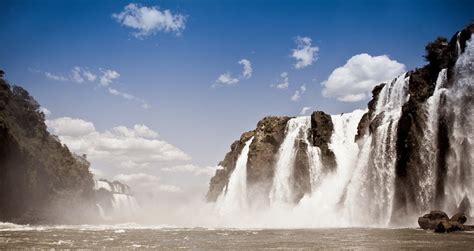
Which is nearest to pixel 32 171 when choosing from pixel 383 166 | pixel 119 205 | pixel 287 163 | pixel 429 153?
pixel 287 163

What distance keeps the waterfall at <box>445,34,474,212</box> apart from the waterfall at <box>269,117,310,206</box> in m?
23.1

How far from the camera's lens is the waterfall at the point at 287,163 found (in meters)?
52.6

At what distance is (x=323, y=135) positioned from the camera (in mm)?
52719

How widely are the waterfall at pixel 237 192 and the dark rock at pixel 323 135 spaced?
13316 mm

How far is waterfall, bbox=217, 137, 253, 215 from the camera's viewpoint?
6125cm

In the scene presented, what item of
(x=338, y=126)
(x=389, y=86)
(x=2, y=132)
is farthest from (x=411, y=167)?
(x=2, y=132)

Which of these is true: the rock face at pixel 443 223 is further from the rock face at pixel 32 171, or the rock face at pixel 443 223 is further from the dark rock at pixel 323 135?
the rock face at pixel 32 171

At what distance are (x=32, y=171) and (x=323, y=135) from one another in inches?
1625

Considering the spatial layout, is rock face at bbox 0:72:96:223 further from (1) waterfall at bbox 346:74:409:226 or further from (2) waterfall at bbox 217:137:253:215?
(1) waterfall at bbox 346:74:409:226

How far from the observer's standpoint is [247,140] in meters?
71.1

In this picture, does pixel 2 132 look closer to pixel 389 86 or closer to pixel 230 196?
pixel 230 196

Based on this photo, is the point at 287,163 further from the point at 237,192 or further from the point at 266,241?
the point at 266,241

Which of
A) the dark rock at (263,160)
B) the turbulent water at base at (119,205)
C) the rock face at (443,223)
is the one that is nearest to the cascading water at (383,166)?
the dark rock at (263,160)

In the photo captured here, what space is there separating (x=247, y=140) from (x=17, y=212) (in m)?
34.3
